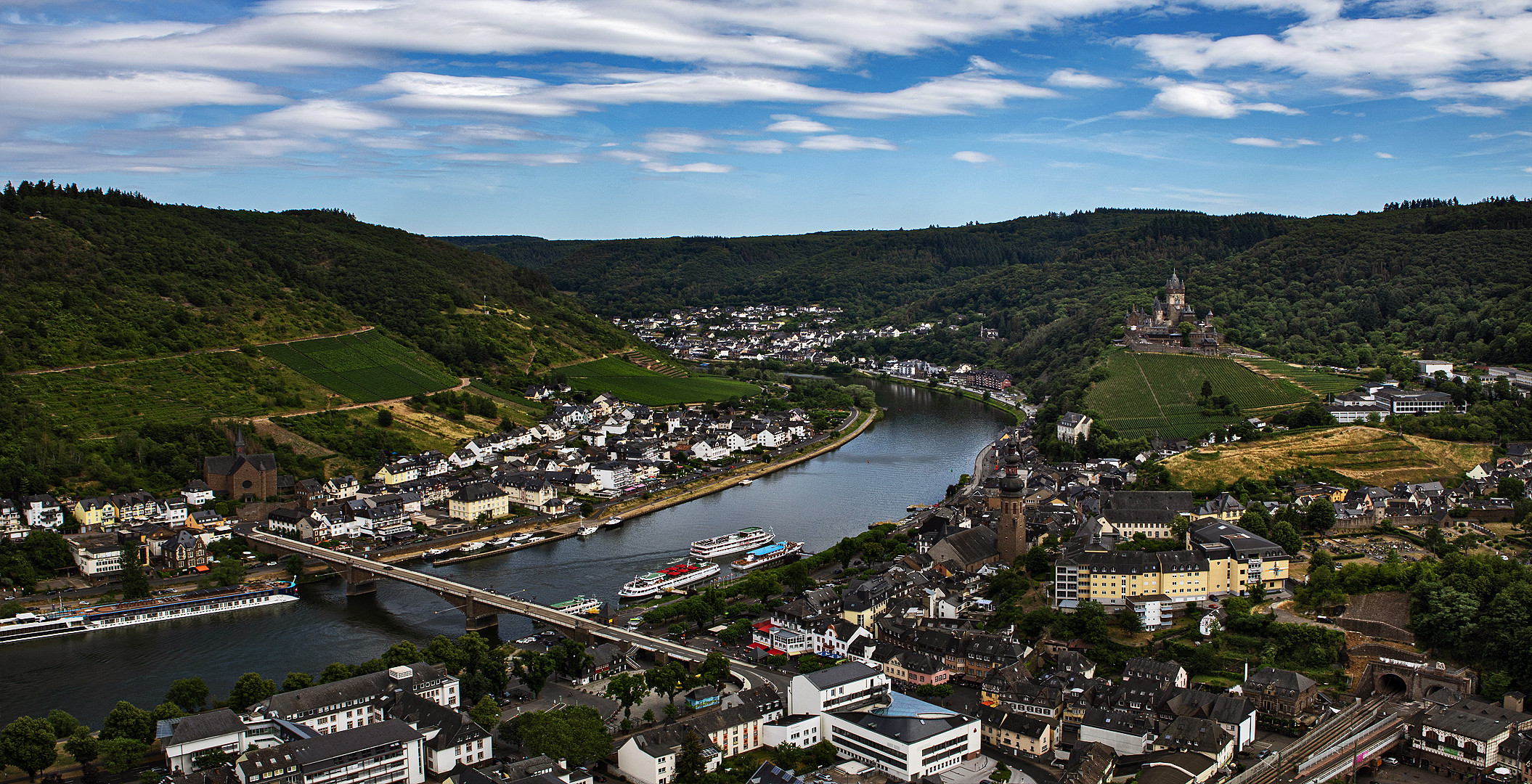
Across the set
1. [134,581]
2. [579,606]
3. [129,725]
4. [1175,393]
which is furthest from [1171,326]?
[129,725]

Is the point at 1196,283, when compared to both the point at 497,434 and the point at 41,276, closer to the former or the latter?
the point at 497,434

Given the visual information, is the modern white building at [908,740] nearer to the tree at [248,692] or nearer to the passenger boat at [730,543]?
the tree at [248,692]

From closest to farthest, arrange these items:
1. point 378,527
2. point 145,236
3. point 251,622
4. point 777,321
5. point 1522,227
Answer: point 251,622 < point 378,527 < point 145,236 < point 1522,227 < point 777,321

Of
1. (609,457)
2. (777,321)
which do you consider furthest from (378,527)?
(777,321)

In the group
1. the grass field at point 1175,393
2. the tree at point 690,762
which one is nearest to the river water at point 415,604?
the grass field at point 1175,393

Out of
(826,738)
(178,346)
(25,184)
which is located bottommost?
(826,738)

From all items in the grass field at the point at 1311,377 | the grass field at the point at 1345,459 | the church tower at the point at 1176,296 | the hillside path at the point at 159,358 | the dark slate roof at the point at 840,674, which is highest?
the church tower at the point at 1176,296

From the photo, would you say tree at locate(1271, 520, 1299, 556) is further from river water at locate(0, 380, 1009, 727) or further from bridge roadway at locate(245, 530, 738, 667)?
bridge roadway at locate(245, 530, 738, 667)
